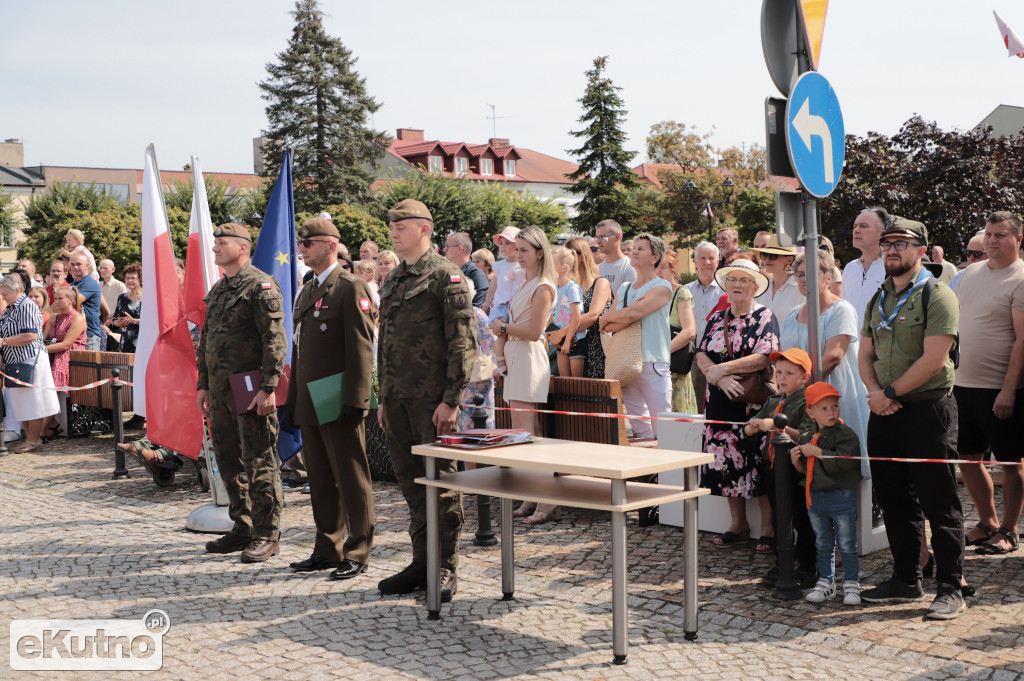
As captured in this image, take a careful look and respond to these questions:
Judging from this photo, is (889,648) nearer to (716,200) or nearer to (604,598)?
(604,598)

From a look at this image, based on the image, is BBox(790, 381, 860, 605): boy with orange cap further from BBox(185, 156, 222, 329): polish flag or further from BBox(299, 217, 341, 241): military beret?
BBox(185, 156, 222, 329): polish flag

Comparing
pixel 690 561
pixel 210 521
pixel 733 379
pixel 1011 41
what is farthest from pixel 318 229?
pixel 1011 41

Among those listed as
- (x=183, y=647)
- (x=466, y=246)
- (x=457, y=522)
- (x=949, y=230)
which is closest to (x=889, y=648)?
(x=457, y=522)

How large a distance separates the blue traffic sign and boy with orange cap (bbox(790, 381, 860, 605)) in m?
1.23

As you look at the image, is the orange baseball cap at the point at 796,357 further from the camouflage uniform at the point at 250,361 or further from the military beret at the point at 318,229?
the camouflage uniform at the point at 250,361

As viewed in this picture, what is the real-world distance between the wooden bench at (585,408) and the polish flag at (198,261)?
2.82 metres

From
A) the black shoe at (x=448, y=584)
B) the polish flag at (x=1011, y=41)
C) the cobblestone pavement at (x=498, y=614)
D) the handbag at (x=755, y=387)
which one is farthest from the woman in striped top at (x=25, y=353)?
the polish flag at (x=1011, y=41)

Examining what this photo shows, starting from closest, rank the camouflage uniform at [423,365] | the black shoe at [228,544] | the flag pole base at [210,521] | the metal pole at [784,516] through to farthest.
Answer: the metal pole at [784,516], the camouflage uniform at [423,365], the black shoe at [228,544], the flag pole base at [210,521]

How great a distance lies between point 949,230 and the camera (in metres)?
21.8

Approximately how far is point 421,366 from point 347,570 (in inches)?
60.7

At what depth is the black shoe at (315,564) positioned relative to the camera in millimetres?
6934

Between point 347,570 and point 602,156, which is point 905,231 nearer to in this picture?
point 347,570

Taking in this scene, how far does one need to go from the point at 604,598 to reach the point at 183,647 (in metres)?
2.40

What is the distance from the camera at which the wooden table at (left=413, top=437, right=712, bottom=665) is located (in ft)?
16.1
